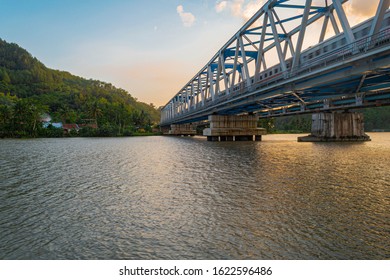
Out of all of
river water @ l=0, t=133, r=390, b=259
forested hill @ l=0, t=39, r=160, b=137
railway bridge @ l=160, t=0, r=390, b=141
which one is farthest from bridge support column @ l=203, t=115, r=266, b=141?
forested hill @ l=0, t=39, r=160, b=137

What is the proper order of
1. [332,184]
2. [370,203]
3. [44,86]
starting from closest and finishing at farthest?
[370,203], [332,184], [44,86]

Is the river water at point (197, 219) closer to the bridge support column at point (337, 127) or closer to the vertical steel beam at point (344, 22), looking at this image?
the vertical steel beam at point (344, 22)

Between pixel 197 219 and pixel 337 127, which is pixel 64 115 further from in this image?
pixel 197 219

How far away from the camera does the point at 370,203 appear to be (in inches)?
344

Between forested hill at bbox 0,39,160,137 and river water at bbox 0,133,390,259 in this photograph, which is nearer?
river water at bbox 0,133,390,259

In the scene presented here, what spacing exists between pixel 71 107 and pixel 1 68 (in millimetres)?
87322

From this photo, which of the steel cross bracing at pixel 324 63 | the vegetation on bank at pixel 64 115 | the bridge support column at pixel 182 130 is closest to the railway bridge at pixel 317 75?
the steel cross bracing at pixel 324 63

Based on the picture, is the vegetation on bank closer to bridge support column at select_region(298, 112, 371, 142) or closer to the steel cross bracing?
the steel cross bracing

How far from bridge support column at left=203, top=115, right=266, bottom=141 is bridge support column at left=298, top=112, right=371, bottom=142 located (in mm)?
12178

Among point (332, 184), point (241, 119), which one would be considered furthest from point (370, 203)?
point (241, 119)

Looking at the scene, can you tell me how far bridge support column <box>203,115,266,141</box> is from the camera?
5741cm

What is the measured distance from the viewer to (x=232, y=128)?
5847 cm

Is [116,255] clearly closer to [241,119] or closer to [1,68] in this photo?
[241,119]
